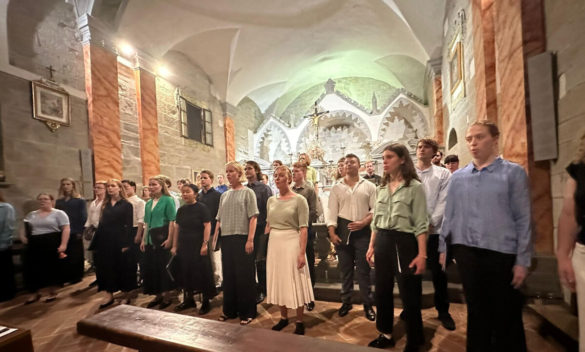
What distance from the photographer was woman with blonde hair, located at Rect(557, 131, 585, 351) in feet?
5.07

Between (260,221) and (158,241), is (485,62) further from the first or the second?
(158,241)

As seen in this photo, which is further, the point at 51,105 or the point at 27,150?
the point at 51,105

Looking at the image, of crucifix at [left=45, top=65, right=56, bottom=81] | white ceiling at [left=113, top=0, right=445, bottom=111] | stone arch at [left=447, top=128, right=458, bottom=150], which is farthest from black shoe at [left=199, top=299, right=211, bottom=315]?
white ceiling at [left=113, top=0, right=445, bottom=111]

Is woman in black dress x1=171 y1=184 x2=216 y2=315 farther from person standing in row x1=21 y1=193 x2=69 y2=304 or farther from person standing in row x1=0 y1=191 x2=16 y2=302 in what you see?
person standing in row x1=0 y1=191 x2=16 y2=302

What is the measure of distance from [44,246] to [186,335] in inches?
173

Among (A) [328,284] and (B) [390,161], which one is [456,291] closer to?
(A) [328,284]

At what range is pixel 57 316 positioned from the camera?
3730 millimetres

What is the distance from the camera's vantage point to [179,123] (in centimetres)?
Result: 988

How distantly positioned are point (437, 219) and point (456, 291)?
129 centimetres

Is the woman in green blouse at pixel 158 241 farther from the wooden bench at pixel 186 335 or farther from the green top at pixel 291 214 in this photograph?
the wooden bench at pixel 186 335

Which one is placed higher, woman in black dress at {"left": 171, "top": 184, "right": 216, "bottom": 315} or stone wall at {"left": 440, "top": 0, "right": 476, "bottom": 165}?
stone wall at {"left": 440, "top": 0, "right": 476, "bottom": 165}

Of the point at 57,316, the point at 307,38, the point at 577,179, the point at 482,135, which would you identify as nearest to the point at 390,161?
the point at 482,135

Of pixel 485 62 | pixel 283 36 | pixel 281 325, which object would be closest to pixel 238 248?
pixel 281 325

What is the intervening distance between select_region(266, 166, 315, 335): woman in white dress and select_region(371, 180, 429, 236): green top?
34.2 inches
